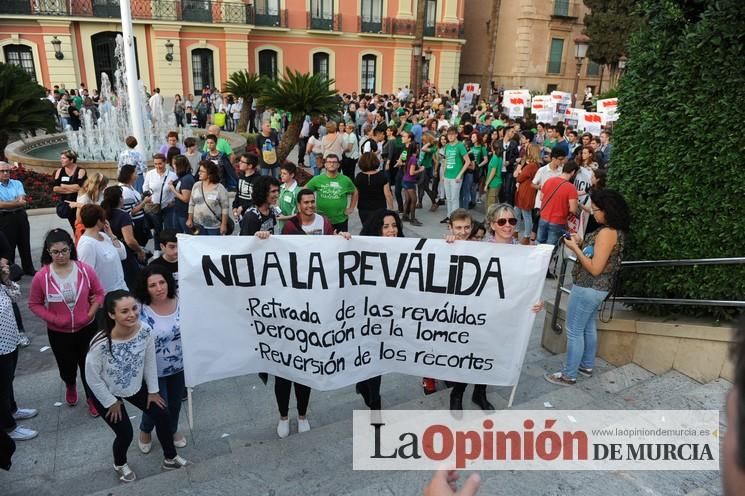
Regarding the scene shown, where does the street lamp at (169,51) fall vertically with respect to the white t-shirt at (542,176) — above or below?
above

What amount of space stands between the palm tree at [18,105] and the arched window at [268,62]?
75.0 ft

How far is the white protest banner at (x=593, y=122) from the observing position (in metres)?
13.3

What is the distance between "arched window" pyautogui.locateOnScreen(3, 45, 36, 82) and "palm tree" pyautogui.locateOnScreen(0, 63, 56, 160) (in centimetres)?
2042

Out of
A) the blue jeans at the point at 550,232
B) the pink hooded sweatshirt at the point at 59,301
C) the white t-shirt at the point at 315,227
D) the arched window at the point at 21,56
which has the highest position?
the arched window at the point at 21,56

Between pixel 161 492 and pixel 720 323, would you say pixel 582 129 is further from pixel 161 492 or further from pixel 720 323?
pixel 161 492

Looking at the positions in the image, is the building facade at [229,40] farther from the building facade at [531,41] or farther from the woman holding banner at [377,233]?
the woman holding banner at [377,233]

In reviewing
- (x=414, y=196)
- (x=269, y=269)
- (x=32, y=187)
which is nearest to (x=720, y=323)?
(x=269, y=269)

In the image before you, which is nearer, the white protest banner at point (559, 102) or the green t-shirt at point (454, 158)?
the green t-shirt at point (454, 158)

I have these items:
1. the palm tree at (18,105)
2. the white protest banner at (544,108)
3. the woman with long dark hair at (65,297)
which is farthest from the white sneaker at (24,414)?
the white protest banner at (544,108)

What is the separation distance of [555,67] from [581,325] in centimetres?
4039

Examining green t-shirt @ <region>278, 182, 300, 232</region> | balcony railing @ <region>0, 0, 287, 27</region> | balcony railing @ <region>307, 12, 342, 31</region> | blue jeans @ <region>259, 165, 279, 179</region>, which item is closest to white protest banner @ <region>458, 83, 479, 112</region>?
balcony railing @ <region>307, 12, 342, 31</region>

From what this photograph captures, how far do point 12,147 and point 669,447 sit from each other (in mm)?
15951

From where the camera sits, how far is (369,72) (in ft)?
121

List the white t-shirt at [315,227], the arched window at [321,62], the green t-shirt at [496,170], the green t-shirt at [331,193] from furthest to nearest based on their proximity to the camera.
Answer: the arched window at [321,62], the green t-shirt at [496,170], the green t-shirt at [331,193], the white t-shirt at [315,227]
